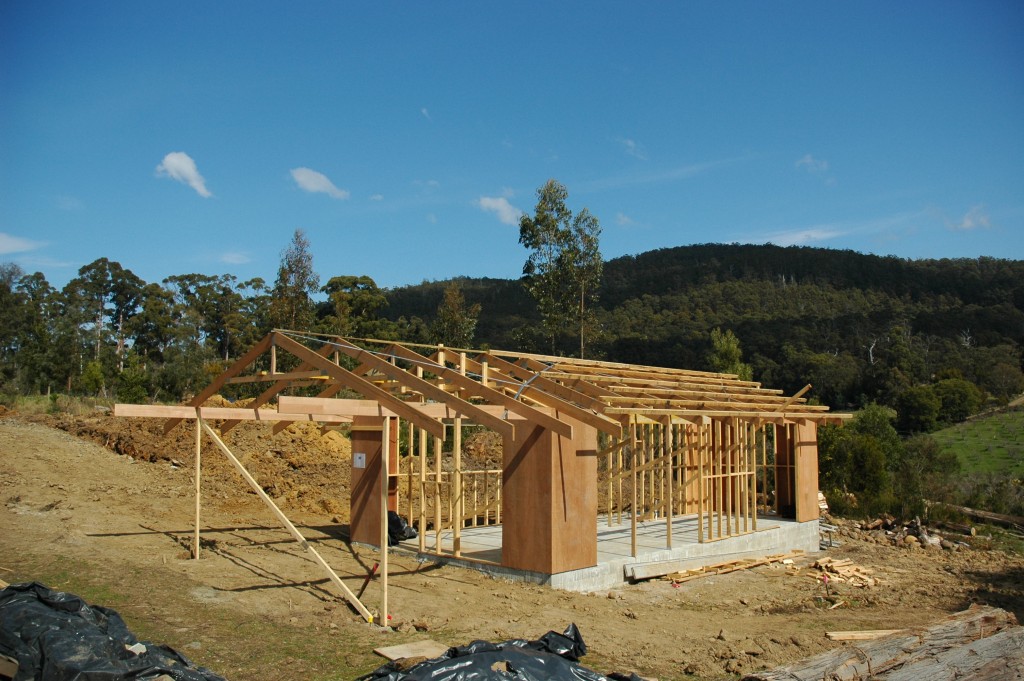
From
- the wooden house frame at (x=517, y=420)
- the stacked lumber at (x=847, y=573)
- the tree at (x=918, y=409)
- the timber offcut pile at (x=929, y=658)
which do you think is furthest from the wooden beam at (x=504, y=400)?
the tree at (x=918, y=409)

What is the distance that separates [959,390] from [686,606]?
4567 centimetres

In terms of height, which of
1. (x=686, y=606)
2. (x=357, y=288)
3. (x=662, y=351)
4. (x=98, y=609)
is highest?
(x=357, y=288)

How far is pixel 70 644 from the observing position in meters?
4.89

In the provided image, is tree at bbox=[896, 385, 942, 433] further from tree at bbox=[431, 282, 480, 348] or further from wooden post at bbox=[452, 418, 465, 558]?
wooden post at bbox=[452, 418, 465, 558]

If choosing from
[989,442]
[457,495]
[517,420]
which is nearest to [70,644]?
[517,420]

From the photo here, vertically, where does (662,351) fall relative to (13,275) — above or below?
below

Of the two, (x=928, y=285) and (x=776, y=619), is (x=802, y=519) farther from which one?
(x=928, y=285)

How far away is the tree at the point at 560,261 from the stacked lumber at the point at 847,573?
1354cm

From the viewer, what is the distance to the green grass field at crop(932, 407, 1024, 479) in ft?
104

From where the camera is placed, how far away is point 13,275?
48531 mm

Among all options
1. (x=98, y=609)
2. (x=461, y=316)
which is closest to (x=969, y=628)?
(x=98, y=609)

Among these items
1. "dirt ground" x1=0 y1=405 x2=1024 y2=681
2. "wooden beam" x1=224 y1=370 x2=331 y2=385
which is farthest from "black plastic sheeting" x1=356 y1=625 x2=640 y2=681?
"wooden beam" x1=224 y1=370 x2=331 y2=385

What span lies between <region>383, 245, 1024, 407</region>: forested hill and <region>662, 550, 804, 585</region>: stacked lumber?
33.1 metres

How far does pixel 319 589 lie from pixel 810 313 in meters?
60.2
